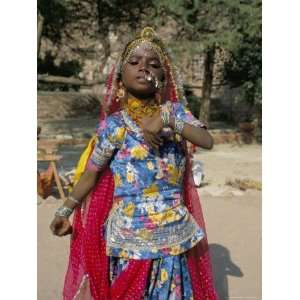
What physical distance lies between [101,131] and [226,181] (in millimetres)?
5535

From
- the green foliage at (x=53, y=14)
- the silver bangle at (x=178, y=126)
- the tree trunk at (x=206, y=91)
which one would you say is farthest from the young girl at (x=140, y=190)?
the tree trunk at (x=206, y=91)

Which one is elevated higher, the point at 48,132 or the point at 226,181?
the point at 48,132

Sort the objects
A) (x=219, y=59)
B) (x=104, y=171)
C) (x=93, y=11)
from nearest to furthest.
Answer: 1. (x=104, y=171)
2. (x=93, y=11)
3. (x=219, y=59)

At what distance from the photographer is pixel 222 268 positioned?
3943 mm

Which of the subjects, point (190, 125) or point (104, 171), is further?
point (104, 171)

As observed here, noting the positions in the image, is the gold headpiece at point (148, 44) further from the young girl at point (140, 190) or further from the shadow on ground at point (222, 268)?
Answer: the shadow on ground at point (222, 268)

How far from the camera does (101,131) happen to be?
234 cm

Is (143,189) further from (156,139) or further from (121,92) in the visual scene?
(121,92)

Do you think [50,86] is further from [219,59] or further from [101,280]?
[101,280]


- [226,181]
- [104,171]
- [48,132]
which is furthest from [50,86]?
[104,171]

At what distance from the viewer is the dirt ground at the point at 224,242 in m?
3.65

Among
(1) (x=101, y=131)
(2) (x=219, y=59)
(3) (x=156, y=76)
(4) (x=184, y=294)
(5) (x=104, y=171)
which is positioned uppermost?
(2) (x=219, y=59)

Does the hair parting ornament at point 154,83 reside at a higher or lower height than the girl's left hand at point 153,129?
higher

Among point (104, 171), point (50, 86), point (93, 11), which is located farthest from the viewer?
point (50, 86)
